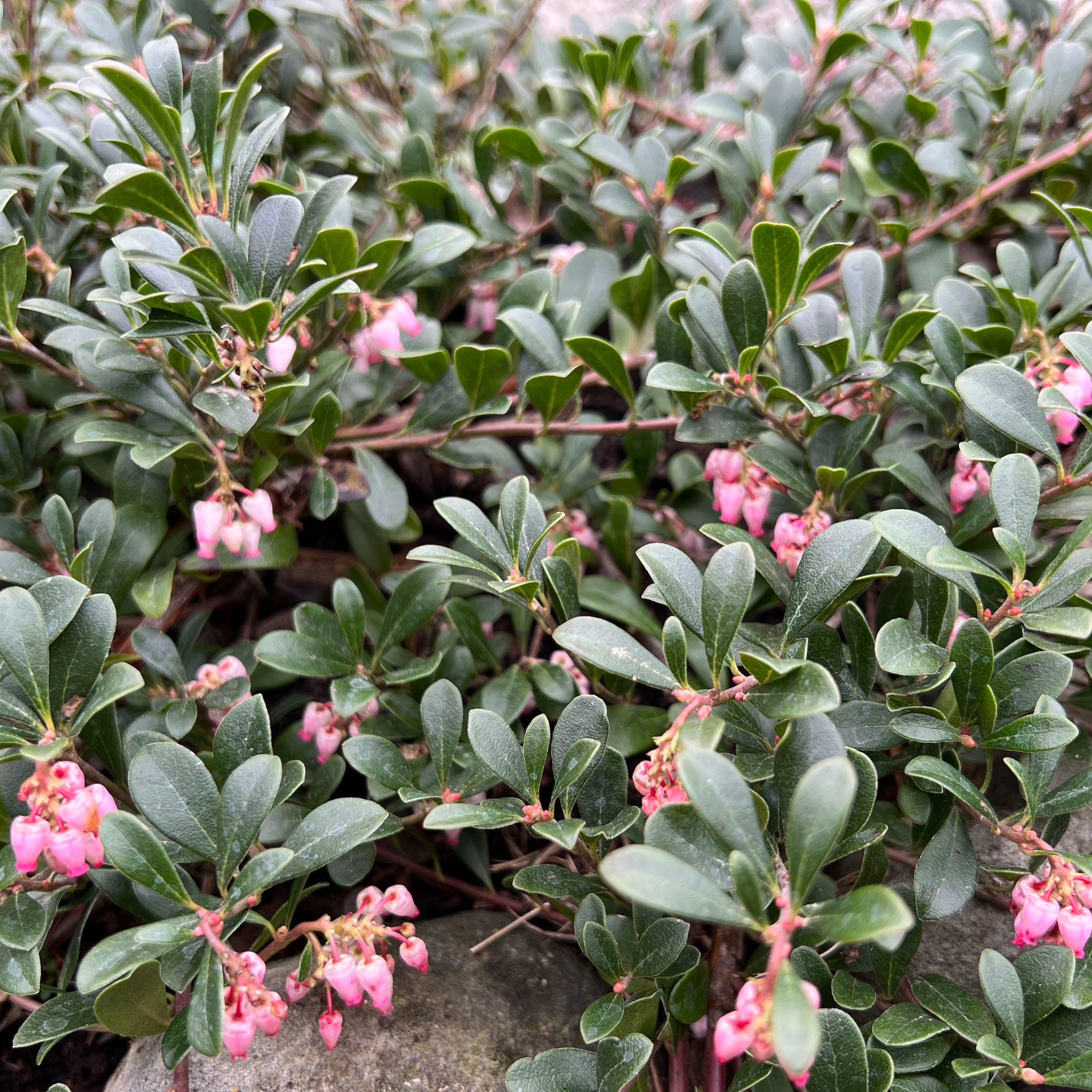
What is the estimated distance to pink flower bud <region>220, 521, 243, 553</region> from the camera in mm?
1163

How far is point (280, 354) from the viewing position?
44.3 inches

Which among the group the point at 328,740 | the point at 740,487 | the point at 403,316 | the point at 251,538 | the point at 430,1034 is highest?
the point at 403,316

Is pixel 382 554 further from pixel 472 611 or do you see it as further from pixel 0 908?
pixel 0 908

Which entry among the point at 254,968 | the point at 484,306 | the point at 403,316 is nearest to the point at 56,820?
the point at 254,968

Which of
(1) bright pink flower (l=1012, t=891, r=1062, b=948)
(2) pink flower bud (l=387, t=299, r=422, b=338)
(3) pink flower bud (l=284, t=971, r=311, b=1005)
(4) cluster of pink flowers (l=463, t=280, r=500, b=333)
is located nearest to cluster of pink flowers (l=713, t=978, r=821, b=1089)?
(1) bright pink flower (l=1012, t=891, r=1062, b=948)

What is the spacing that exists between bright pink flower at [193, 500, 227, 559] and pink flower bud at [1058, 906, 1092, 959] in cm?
105

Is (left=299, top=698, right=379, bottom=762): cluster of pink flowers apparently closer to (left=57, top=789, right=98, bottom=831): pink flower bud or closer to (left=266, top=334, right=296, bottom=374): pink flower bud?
(left=57, top=789, right=98, bottom=831): pink flower bud

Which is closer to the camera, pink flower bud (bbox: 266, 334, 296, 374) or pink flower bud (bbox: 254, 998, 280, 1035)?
pink flower bud (bbox: 254, 998, 280, 1035)

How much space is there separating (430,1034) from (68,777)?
55 centimetres

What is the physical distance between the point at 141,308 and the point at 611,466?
1.05m

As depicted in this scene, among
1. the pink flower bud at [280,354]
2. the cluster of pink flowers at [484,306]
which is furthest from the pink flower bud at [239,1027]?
the cluster of pink flowers at [484,306]

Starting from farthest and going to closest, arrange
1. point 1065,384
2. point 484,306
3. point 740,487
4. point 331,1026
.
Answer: point 484,306
point 740,487
point 1065,384
point 331,1026

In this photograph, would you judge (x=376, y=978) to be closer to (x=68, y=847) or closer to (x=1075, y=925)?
(x=68, y=847)

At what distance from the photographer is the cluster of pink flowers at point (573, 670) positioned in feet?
4.10
